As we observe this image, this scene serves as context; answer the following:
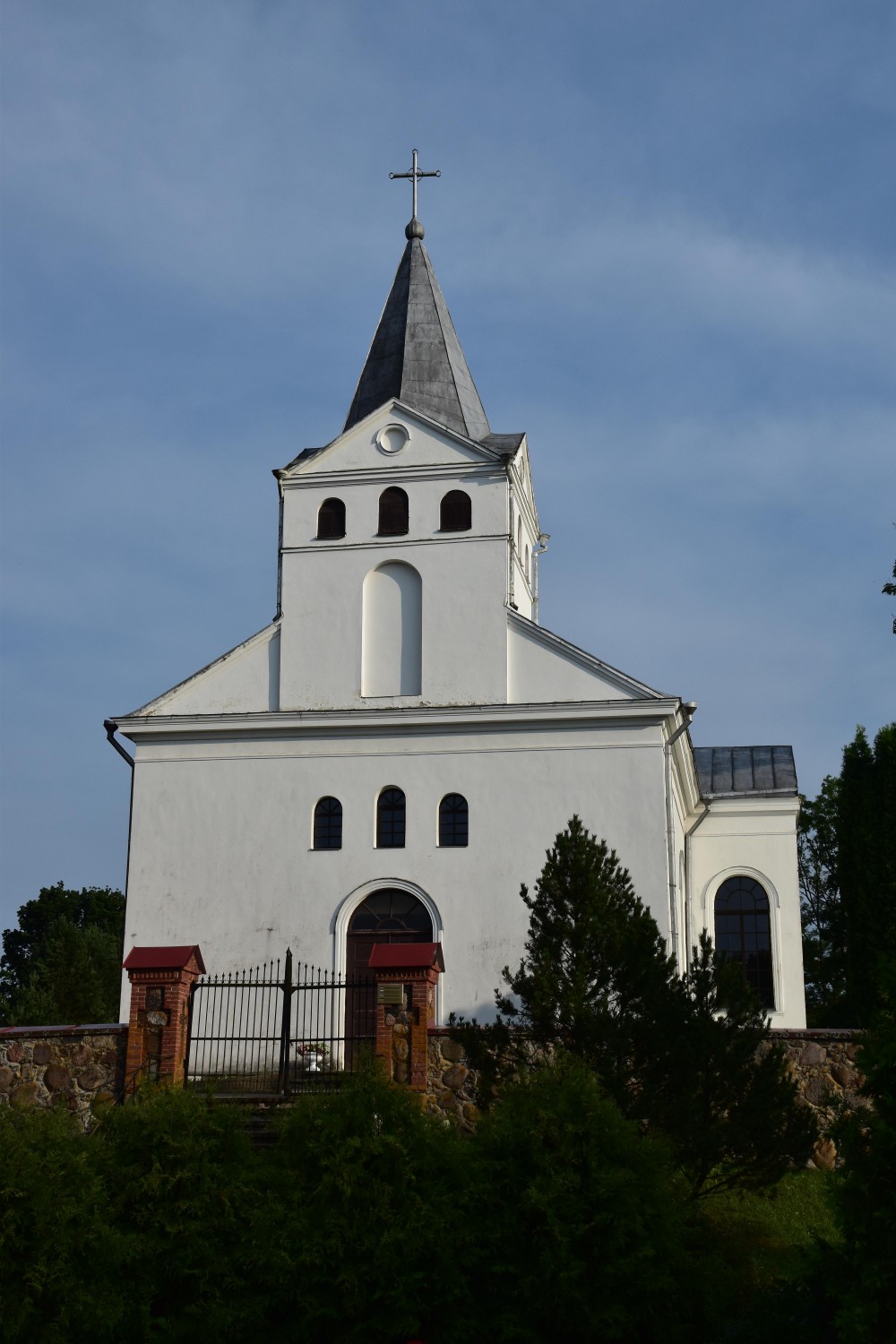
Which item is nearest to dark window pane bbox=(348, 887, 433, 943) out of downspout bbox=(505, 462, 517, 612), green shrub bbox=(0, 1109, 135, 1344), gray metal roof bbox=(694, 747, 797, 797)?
downspout bbox=(505, 462, 517, 612)

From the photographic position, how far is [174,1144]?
489 inches

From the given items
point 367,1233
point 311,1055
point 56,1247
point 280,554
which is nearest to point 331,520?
point 280,554

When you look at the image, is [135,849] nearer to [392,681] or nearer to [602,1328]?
[392,681]

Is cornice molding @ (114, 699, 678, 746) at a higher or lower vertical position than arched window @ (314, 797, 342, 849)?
higher

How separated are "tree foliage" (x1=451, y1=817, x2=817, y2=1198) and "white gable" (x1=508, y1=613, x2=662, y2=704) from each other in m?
8.03

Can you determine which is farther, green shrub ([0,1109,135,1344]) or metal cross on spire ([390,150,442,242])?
metal cross on spire ([390,150,442,242])

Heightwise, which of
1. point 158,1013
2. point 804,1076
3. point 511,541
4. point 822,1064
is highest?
point 511,541

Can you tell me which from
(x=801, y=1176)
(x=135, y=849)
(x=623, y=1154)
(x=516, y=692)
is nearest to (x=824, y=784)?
(x=516, y=692)

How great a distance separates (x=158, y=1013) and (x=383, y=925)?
647cm

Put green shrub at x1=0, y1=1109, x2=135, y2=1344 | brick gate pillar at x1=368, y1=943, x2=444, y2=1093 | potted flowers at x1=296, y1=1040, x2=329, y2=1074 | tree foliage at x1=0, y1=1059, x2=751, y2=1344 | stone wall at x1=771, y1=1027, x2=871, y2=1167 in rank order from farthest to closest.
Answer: potted flowers at x1=296, y1=1040, x2=329, y2=1074
stone wall at x1=771, y1=1027, x2=871, y2=1167
brick gate pillar at x1=368, y1=943, x2=444, y2=1093
tree foliage at x1=0, y1=1059, x2=751, y2=1344
green shrub at x1=0, y1=1109, x2=135, y2=1344

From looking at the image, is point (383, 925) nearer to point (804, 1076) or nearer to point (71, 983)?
point (804, 1076)

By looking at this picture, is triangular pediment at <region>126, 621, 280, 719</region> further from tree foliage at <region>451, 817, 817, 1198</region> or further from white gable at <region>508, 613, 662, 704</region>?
tree foliage at <region>451, 817, 817, 1198</region>

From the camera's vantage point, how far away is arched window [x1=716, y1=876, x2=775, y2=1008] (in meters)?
27.6

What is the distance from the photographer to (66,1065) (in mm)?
16266
